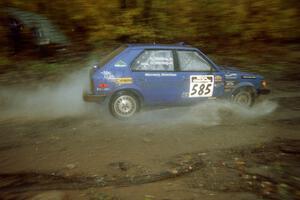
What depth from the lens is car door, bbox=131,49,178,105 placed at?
7.79 meters

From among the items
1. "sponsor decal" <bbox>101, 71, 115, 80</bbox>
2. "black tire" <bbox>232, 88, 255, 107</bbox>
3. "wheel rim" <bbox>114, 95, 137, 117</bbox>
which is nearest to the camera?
"sponsor decal" <bbox>101, 71, 115, 80</bbox>

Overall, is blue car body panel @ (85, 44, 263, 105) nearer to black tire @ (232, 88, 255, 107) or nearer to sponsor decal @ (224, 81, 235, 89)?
sponsor decal @ (224, 81, 235, 89)

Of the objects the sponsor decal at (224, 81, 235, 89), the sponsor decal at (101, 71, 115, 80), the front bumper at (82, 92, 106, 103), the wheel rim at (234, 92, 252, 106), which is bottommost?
the wheel rim at (234, 92, 252, 106)

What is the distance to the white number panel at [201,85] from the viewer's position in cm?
806

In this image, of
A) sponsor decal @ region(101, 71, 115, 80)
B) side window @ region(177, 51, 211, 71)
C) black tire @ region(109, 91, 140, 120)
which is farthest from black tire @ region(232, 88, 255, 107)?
sponsor decal @ region(101, 71, 115, 80)

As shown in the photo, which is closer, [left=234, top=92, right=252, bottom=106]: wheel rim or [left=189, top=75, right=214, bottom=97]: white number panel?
[left=189, top=75, right=214, bottom=97]: white number panel

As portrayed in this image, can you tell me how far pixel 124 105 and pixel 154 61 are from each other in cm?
119

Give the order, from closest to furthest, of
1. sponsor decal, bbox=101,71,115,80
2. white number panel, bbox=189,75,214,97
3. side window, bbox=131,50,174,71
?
1. sponsor decal, bbox=101,71,115,80
2. side window, bbox=131,50,174,71
3. white number panel, bbox=189,75,214,97

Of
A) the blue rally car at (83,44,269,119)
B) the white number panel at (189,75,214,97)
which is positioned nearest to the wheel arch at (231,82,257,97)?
the blue rally car at (83,44,269,119)

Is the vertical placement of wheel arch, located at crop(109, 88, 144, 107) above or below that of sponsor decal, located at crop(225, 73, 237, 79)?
below

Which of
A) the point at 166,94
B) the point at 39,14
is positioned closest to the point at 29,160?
the point at 166,94

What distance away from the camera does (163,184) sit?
198 inches

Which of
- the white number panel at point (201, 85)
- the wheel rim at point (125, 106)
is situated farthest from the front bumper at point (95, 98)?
the white number panel at point (201, 85)

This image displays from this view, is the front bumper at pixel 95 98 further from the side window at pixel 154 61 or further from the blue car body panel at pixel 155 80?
the side window at pixel 154 61
